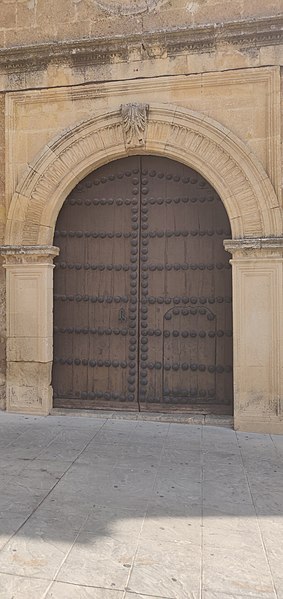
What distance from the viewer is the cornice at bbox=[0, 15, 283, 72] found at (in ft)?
12.7

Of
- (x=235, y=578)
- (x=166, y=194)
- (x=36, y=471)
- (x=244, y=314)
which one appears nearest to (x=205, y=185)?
(x=166, y=194)

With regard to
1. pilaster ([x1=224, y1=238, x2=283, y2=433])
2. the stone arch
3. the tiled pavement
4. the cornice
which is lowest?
the tiled pavement

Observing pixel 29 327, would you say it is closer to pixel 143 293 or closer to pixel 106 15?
pixel 143 293

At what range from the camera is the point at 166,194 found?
4.27m

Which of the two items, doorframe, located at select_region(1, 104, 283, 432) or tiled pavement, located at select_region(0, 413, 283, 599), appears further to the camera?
doorframe, located at select_region(1, 104, 283, 432)

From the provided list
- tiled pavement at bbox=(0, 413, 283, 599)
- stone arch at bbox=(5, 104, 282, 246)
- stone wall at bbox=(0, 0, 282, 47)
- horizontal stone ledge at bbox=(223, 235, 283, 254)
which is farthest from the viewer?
stone wall at bbox=(0, 0, 282, 47)

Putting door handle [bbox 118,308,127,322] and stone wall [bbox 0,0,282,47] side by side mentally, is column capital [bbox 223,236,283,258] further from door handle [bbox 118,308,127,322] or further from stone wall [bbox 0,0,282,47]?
stone wall [bbox 0,0,282,47]

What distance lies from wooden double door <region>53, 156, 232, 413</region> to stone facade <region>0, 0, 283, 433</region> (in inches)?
8.5

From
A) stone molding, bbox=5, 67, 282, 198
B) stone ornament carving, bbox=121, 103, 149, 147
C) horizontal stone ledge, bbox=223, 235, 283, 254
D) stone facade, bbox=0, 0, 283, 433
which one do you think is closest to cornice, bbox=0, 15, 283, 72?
stone facade, bbox=0, 0, 283, 433

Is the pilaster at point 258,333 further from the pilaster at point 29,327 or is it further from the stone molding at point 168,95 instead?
the pilaster at point 29,327

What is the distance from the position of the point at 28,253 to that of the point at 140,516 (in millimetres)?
2704

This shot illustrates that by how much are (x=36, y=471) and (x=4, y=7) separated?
14.4 ft

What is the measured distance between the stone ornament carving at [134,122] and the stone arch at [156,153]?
0.01 m

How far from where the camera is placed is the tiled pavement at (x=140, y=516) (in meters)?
1.75
